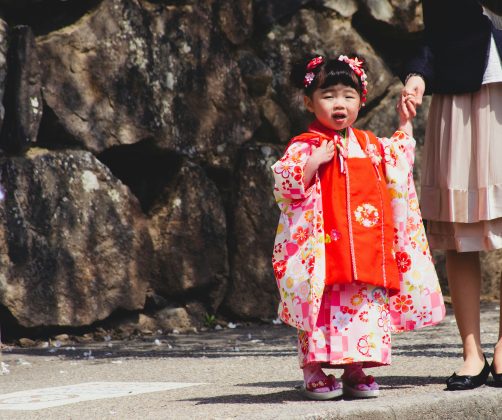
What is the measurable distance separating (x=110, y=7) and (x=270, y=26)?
1564mm

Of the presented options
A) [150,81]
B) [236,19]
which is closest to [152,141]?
[150,81]

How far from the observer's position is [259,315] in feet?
28.5

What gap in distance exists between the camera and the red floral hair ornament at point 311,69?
4.39 metres

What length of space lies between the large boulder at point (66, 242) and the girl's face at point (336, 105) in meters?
3.55

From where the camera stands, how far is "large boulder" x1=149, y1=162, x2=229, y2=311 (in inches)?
326

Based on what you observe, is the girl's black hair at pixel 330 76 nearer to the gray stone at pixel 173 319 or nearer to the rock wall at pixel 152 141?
the rock wall at pixel 152 141

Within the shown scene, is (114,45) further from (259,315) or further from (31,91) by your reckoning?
(259,315)

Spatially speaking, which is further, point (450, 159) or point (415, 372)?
point (415, 372)

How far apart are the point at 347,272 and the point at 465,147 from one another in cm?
86

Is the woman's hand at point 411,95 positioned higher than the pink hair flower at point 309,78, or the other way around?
the pink hair flower at point 309,78

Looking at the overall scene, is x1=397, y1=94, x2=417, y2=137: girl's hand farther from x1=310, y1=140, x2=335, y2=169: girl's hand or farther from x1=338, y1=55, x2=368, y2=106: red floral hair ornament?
x1=310, y1=140, x2=335, y2=169: girl's hand

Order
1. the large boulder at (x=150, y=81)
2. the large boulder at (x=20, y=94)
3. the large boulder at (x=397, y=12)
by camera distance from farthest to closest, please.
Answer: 1. the large boulder at (x=397, y=12)
2. the large boulder at (x=150, y=81)
3. the large boulder at (x=20, y=94)

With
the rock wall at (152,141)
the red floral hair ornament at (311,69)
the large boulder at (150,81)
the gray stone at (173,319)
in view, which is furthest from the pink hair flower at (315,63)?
the gray stone at (173,319)

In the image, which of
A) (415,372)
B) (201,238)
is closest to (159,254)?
(201,238)
